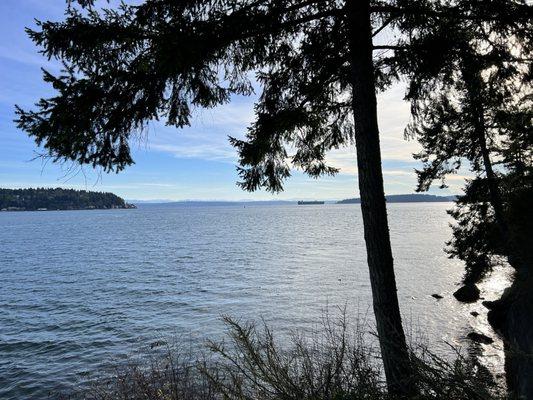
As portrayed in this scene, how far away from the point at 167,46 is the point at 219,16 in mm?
1268

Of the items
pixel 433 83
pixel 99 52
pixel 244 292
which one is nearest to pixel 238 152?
pixel 99 52

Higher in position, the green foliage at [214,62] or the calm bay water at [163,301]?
the green foliage at [214,62]

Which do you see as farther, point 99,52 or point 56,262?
point 56,262

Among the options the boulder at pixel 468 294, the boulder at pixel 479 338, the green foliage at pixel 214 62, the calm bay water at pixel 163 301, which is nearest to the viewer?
the green foliage at pixel 214 62

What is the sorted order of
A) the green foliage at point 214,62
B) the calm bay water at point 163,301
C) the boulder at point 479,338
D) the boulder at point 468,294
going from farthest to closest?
the boulder at point 468,294 → the boulder at point 479,338 → the calm bay water at point 163,301 → the green foliage at point 214,62

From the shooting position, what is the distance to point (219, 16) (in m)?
6.23

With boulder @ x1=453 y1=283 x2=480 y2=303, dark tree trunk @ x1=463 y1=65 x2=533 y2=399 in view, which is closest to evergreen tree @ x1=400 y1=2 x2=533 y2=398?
dark tree trunk @ x1=463 y1=65 x2=533 y2=399

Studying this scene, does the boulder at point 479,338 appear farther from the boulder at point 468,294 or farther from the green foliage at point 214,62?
the green foliage at point 214,62

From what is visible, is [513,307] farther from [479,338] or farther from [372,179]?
[372,179]

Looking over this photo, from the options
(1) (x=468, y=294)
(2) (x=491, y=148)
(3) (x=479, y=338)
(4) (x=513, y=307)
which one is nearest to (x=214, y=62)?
(2) (x=491, y=148)

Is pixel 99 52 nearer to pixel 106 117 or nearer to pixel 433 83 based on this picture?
pixel 106 117

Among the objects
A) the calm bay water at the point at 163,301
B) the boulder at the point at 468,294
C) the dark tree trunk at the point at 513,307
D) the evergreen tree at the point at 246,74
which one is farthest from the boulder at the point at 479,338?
the evergreen tree at the point at 246,74

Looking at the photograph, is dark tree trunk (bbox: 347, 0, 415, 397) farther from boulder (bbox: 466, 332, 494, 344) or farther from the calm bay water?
boulder (bbox: 466, 332, 494, 344)

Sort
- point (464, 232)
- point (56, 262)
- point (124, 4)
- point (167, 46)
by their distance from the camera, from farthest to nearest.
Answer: point (56, 262), point (464, 232), point (124, 4), point (167, 46)
